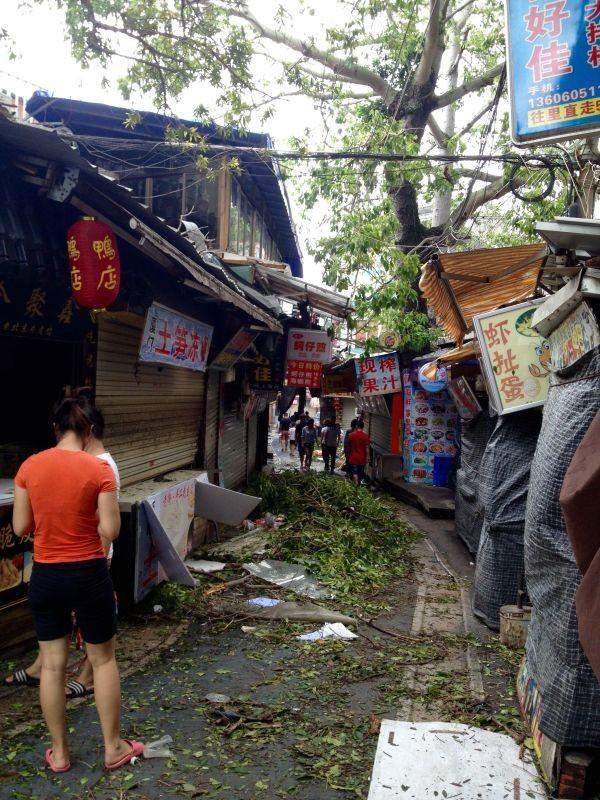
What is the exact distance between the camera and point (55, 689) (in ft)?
11.8

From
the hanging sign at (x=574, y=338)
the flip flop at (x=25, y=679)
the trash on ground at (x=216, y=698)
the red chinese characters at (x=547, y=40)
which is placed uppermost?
the red chinese characters at (x=547, y=40)

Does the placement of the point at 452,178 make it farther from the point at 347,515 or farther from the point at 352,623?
the point at 352,623

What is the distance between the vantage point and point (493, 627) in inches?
270

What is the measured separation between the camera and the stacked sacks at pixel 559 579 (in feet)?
12.1

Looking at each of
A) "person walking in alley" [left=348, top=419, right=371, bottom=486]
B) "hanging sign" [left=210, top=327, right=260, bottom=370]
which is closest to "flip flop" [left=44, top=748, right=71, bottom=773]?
"hanging sign" [left=210, top=327, right=260, bottom=370]

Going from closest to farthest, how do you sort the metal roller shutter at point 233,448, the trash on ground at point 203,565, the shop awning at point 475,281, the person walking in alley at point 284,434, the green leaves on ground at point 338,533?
1. the shop awning at point 475,281
2. the trash on ground at point 203,565
3. the green leaves on ground at point 338,533
4. the metal roller shutter at point 233,448
5. the person walking in alley at point 284,434

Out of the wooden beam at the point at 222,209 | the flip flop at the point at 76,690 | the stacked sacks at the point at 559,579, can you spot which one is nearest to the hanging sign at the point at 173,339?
the flip flop at the point at 76,690

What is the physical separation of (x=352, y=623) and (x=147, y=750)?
3.16 meters

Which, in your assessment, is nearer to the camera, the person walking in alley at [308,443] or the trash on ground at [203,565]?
the trash on ground at [203,565]

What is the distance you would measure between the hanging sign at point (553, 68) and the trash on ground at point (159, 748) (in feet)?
16.5

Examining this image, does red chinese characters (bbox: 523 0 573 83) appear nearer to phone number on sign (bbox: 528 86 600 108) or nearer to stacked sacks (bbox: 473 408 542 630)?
phone number on sign (bbox: 528 86 600 108)

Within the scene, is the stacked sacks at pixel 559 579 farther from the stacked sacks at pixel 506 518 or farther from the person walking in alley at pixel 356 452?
the person walking in alley at pixel 356 452

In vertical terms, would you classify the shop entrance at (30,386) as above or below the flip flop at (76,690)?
above

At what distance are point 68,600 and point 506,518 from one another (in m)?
4.89
